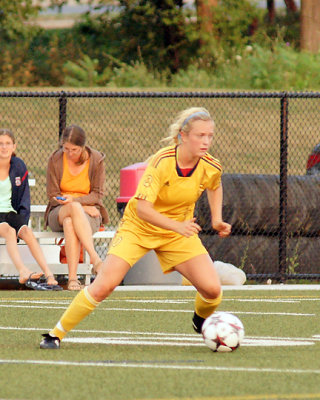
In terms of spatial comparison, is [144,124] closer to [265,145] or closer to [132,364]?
[265,145]

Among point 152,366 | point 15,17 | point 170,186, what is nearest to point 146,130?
point 15,17

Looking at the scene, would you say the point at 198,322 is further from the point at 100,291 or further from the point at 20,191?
the point at 20,191

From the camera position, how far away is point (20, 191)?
12133mm

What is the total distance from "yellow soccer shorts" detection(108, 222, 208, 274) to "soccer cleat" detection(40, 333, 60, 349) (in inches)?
28.9

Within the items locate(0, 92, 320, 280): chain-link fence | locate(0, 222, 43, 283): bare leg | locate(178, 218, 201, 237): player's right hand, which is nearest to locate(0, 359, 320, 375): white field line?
locate(178, 218, 201, 237): player's right hand

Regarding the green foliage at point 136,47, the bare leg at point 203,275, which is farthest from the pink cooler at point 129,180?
the green foliage at point 136,47

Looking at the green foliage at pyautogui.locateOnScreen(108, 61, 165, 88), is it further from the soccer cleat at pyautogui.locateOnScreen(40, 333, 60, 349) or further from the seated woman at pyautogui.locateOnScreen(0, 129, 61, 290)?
the soccer cleat at pyautogui.locateOnScreen(40, 333, 60, 349)

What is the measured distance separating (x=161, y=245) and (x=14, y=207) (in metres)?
4.51

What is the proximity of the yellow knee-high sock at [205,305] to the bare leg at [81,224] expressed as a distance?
3.95 metres

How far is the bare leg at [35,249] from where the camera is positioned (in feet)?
39.5

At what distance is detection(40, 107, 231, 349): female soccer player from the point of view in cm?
757

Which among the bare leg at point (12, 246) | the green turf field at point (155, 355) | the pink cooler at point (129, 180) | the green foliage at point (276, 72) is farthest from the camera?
the green foliage at point (276, 72)

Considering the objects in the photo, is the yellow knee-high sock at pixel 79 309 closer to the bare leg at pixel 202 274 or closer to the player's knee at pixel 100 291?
the player's knee at pixel 100 291

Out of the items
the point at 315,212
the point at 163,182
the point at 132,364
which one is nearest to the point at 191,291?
the point at 315,212
